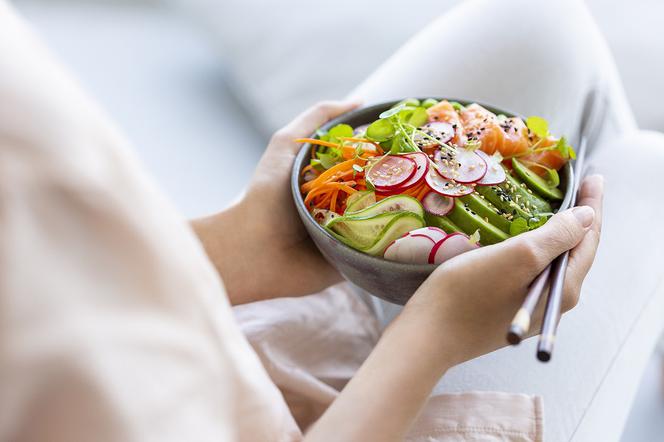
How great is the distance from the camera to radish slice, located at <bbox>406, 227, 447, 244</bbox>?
0.63 metres

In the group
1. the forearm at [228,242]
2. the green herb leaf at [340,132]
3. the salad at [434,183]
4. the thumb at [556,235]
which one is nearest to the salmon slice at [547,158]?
the salad at [434,183]

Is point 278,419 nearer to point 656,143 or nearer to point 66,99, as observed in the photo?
point 66,99

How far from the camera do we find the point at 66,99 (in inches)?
15.3

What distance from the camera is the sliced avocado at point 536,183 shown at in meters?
0.70

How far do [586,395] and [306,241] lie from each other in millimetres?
399

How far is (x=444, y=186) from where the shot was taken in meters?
0.66

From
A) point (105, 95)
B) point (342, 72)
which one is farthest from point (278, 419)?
point (105, 95)

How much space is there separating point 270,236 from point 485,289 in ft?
1.19

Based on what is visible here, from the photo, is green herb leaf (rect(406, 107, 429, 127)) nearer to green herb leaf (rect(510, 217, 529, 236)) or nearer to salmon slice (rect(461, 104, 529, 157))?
salmon slice (rect(461, 104, 529, 157))

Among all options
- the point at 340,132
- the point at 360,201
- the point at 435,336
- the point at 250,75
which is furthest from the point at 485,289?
the point at 250,75

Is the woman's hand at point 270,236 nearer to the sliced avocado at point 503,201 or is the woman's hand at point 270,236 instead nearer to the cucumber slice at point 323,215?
the cucumber slice at point 323,215

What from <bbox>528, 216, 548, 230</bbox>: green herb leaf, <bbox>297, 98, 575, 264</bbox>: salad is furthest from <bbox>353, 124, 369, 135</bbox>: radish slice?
<bbox>528, 216, 548, 230</bbox>: green herb leaf

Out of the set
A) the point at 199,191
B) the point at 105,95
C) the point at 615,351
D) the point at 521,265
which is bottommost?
the point at 615,351

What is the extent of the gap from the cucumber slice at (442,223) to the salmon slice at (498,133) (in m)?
0.11
